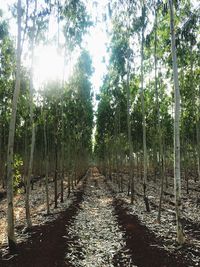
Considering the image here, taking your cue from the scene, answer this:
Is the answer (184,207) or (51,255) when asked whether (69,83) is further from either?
(51,255)

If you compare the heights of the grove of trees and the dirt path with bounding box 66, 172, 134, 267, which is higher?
the grove of trees

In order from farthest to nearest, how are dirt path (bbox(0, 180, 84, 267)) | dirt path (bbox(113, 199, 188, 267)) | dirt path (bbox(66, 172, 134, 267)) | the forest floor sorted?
dirt path (bbox(66, 172, 134, 267)), the forest floor, dirt path (bbox(0, 180, 84, 267)), dirt path (bbox(113, 199, 188, 267))

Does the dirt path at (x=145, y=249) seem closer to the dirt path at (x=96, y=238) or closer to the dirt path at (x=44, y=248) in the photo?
the dirt path at (x=96, y=238)

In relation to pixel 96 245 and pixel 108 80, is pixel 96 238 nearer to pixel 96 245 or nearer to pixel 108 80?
pixel 96 245

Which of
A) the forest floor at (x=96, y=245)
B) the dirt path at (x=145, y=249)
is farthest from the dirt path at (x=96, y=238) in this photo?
the dirt path at (x=145, y=249)

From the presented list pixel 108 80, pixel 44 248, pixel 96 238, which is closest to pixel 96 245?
pixel 96 238

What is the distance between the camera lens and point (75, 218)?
19375 millimetres

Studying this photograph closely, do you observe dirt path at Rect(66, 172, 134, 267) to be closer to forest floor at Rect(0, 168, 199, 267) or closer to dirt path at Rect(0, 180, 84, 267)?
forest floor at Rect(0, 168, 199, 267)

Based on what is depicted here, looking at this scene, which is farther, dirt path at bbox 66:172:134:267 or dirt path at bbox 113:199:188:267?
dirt path at bbox 66:172:134:267

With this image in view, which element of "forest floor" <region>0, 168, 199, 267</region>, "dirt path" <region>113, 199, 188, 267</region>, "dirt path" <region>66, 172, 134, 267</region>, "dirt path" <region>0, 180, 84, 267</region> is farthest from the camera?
"dirt path" <region>66, 172, 134, 267</region>

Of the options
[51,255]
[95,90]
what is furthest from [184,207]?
[95,90]

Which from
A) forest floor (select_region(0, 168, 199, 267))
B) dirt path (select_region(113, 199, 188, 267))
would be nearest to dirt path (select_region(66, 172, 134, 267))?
forest floor (select_region(0, 168, 199, 267))

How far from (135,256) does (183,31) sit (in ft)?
28.2

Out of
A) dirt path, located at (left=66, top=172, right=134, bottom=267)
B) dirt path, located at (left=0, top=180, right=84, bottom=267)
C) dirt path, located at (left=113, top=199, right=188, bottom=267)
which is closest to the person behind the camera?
dirt path, located at (left=113, top=199, right=188, bottom=267)
